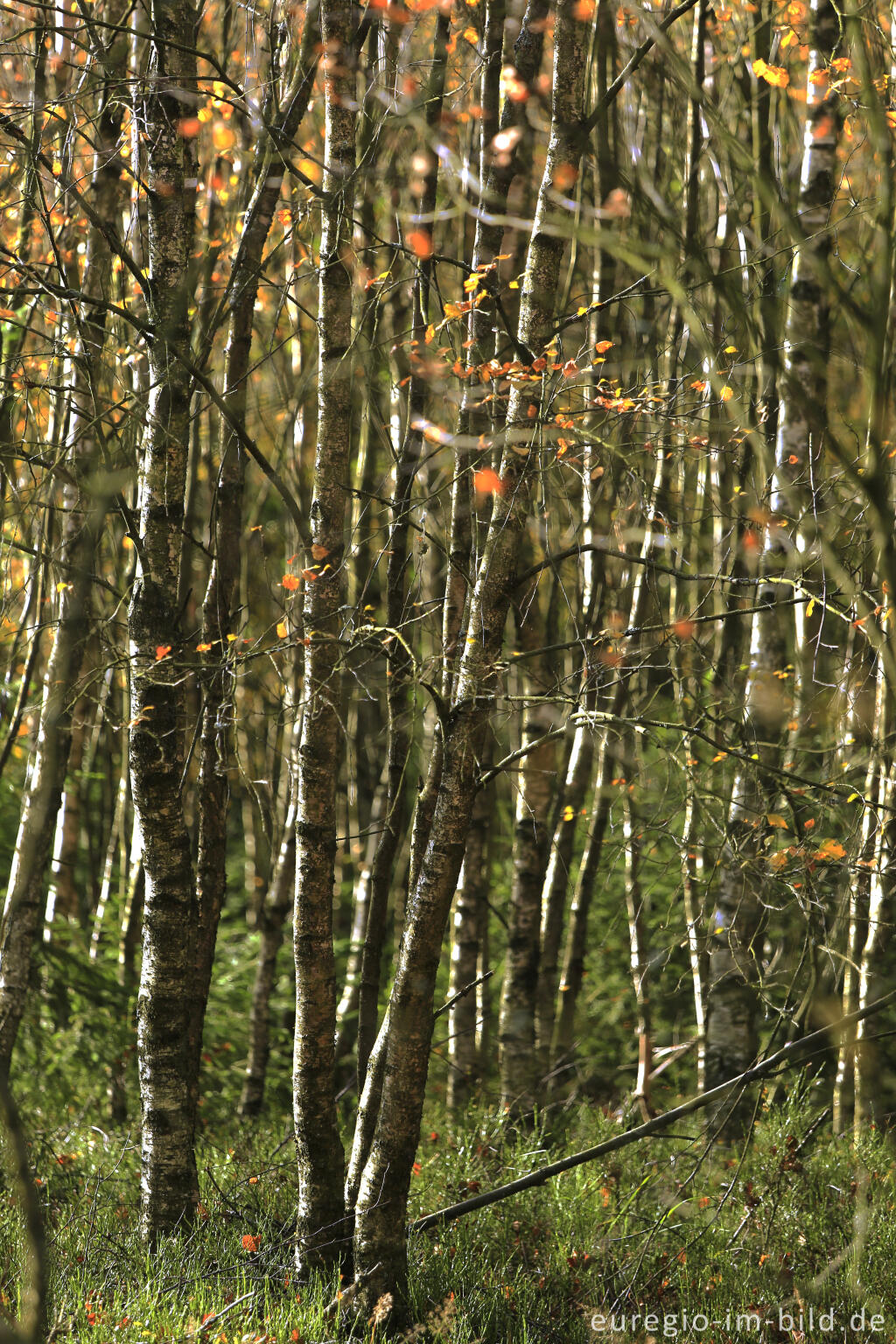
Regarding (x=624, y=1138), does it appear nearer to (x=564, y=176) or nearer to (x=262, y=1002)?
(x=564, y=176)

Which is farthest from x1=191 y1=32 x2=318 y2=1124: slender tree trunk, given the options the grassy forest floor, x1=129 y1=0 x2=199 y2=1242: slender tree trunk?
the grassy forest floor

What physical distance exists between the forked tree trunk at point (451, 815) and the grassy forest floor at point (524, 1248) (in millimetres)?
283

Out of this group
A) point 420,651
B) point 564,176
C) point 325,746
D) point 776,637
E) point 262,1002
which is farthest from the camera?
point 262,1002

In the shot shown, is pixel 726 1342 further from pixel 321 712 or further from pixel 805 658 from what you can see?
pixel 805 658

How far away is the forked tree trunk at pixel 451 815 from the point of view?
9.46 feet

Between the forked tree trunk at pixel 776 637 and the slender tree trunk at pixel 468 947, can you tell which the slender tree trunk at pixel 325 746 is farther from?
the slender tree trunk at pixel 468 947

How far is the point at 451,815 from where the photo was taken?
292cm

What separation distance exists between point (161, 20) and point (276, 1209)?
4.04 metres

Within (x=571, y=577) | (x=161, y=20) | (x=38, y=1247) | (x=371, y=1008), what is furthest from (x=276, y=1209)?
(x=571, y=577)

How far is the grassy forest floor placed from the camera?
2.86 meters

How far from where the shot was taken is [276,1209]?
368 centimetres

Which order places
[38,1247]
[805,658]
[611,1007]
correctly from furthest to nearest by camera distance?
[611,1007] < [805,658] < [38,1247]

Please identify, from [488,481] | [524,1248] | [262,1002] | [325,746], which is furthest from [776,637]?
[262,1002]

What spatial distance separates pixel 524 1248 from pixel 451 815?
1745 millimetres
